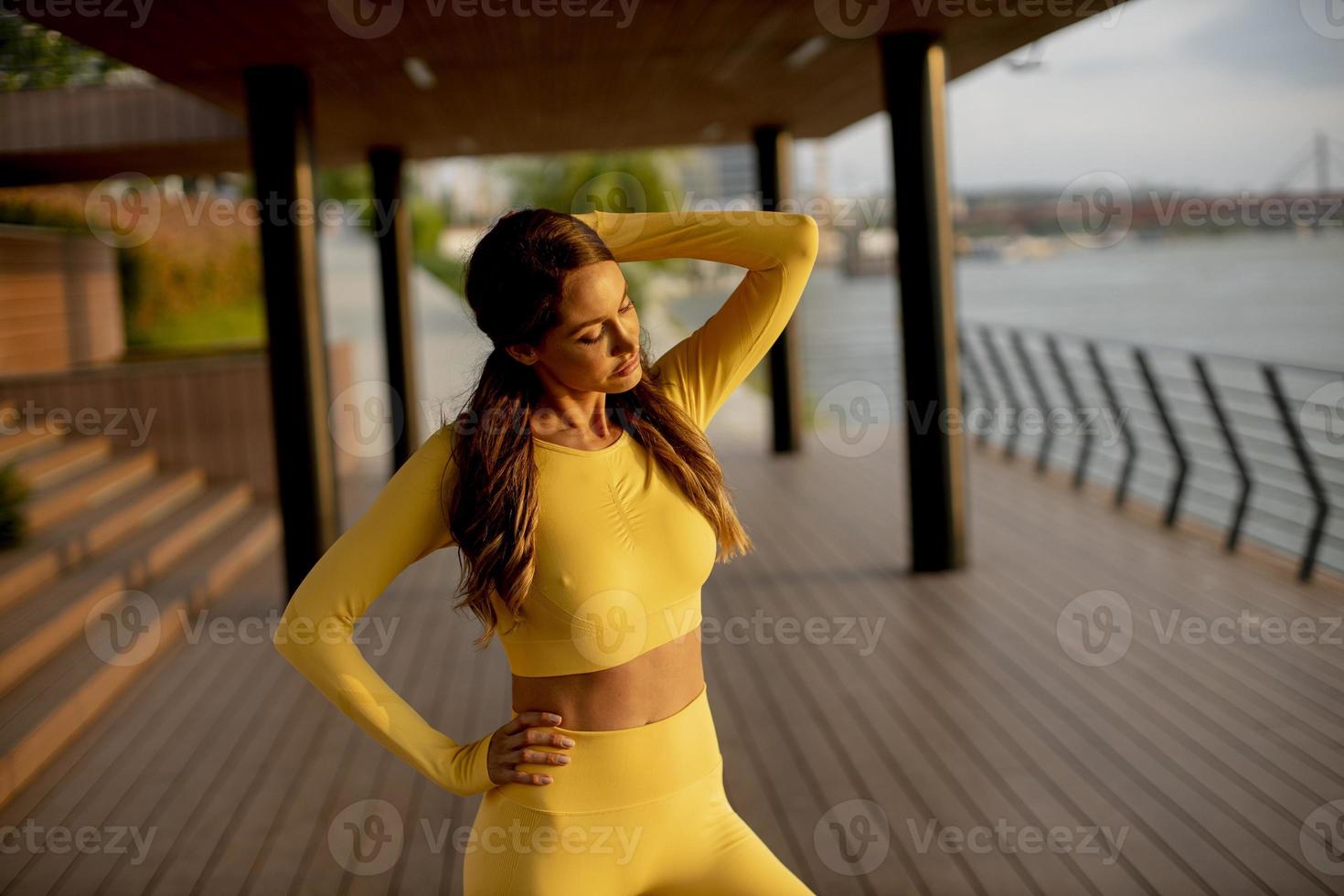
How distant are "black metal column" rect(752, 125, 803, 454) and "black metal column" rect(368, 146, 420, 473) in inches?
117

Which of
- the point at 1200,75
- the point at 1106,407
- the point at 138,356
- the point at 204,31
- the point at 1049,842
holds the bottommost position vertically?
the point at 1049,842

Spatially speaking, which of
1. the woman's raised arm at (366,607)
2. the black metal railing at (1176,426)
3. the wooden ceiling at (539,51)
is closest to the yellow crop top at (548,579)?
the woman's raised arm at (366,607)

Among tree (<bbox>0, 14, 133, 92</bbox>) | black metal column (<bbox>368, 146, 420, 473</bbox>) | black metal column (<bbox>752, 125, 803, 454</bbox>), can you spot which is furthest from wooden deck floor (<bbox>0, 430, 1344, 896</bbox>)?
tree (<bbox>0, 14, 133, 92</bbox>)

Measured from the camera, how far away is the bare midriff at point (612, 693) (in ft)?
5.46

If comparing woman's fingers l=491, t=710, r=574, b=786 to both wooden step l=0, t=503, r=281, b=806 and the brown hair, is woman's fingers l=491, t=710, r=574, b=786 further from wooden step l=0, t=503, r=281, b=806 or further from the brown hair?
wooden step l=0, t=503, r=281, b=806

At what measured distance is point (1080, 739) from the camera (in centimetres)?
418

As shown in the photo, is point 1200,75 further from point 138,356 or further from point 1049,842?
point 1049,842

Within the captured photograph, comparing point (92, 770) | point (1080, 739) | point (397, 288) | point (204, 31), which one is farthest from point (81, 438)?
point (1080, 739)

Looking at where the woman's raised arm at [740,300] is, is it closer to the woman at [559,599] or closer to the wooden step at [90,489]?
the woman at [559,599]

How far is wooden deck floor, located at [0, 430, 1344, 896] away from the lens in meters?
3.43

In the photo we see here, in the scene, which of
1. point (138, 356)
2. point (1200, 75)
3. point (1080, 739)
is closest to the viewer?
point (1080, 739)

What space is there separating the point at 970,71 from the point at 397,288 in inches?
197

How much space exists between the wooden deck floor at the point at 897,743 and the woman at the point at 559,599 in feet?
5.77

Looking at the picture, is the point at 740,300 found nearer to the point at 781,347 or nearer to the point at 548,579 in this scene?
the point at 548,579
